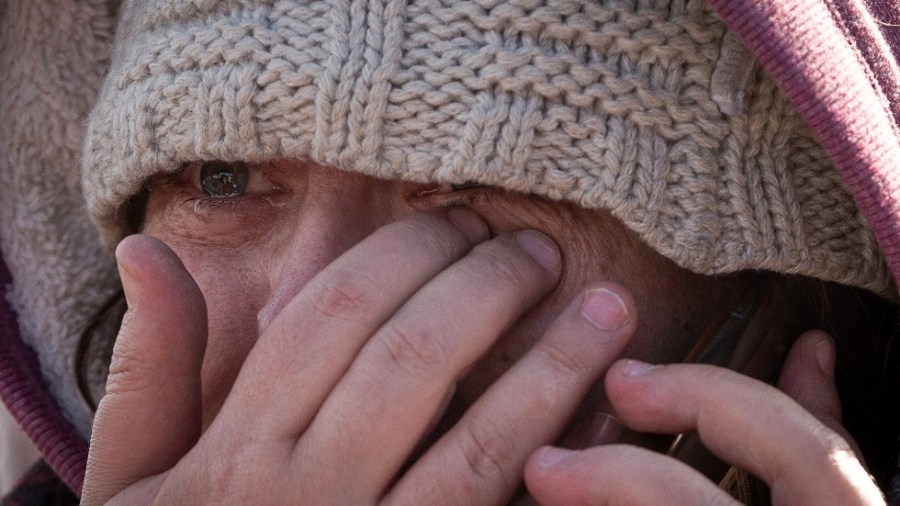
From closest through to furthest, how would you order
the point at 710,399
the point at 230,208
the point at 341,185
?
1. the point at 710,399
2. the point at 341,185
3. the point at 230,208

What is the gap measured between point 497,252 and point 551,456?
27cm

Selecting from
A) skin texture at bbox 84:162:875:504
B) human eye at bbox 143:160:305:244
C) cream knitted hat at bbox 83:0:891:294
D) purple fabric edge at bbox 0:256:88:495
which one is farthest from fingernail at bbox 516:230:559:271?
purple fabric edge at bbox 0:256:88:495

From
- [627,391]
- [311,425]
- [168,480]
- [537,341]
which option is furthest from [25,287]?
[627,391]

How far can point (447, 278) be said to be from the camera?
1.11m

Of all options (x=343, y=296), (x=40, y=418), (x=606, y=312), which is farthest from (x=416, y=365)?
(x=40, y=418)

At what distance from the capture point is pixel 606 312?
1129mm

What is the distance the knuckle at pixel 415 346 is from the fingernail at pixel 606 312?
0.61 ft

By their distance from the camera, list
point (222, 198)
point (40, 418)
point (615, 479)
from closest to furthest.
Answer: point (615, 479), point (222, 198), point (40, 418)

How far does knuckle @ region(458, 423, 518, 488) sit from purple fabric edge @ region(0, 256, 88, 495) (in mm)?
980

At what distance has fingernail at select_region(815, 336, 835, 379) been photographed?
1273 millimetres

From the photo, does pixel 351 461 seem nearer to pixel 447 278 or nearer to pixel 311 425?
pixel 311 425

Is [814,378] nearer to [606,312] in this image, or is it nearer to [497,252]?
[606,312]

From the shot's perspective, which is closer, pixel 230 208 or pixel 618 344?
pixel 618 344

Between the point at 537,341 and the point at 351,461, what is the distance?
0.27m
